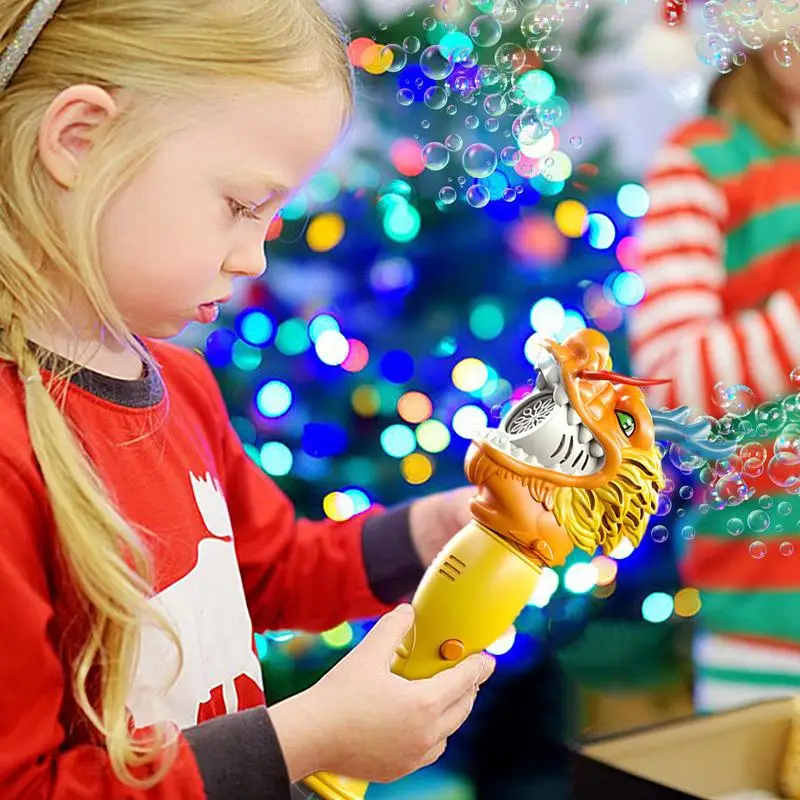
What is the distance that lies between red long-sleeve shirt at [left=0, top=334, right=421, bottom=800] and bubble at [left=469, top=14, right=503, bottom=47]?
47 centimetres

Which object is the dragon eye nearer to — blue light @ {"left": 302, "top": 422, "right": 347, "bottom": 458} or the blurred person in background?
the blurred person in background

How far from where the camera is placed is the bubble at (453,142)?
1.09 metres

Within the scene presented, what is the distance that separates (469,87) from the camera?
109 cm

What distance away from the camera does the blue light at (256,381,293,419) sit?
4.00 feet

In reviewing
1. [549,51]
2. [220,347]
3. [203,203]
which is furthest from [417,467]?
[203,203]

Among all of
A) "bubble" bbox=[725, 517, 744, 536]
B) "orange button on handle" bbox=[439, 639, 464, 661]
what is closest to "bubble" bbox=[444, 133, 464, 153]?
"bubble" bbox=[725, 517, 744, 536]

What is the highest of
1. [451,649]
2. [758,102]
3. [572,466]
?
[758,102]

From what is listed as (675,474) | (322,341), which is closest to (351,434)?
(322,341)

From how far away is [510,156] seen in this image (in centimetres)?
114

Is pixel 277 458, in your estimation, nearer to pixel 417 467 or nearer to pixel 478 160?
pixel 417 467

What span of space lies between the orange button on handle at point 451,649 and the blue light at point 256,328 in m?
0.63

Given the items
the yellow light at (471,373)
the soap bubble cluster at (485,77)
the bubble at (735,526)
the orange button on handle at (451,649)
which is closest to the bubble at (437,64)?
the soap bubble cluster at (485,77)

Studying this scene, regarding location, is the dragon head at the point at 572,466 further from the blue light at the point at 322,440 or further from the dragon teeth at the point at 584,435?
the blue light at the point at 322,440

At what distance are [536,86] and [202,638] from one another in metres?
0.73
